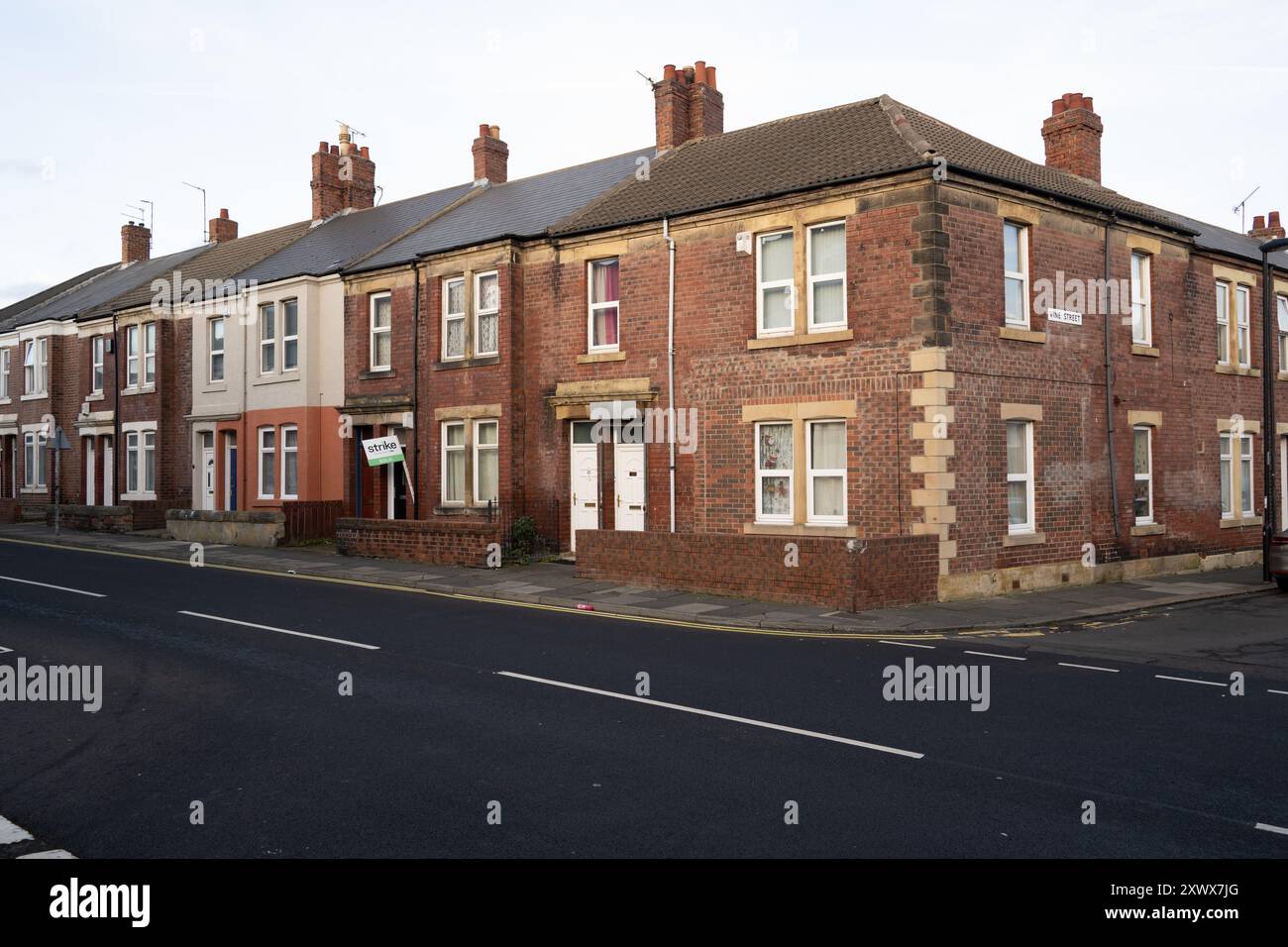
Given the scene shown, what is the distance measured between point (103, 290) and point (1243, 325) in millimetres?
39595

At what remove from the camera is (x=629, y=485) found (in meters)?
20.1


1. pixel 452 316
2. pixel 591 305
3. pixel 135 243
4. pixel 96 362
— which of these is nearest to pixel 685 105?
pixel 591 305

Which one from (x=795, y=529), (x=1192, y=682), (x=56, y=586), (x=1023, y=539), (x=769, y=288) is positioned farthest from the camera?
(x=769, y=288)

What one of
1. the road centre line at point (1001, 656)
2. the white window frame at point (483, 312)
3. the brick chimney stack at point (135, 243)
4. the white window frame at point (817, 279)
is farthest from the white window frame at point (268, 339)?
the road centre line at point (1001, 656)

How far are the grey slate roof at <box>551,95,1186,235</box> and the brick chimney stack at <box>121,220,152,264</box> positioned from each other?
98.2 ft

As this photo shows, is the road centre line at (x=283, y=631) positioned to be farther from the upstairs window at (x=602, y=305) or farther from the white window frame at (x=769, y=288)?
the upstairs window at (x=602, y=305)

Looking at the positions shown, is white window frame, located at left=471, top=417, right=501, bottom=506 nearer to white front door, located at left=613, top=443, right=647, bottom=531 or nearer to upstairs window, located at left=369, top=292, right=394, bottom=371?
white front door, located at left=613, top=443, right=647, bottom=531

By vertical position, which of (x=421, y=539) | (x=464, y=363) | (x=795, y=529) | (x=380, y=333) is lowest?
(x=421, y=539)

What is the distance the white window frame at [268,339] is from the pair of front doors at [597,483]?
1138cm

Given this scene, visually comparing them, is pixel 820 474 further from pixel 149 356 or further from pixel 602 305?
pixel 149 356

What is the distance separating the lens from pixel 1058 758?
6855 mm

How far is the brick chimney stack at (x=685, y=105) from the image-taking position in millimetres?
24078
